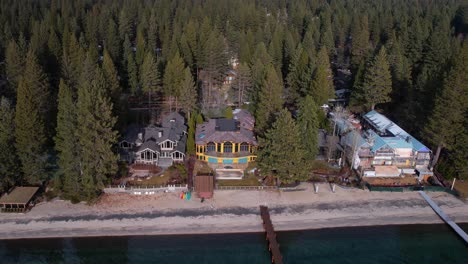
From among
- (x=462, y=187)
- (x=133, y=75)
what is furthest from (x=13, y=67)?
(x=462, y=187)

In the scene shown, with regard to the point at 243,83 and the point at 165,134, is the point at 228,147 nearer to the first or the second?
the point at 165,134

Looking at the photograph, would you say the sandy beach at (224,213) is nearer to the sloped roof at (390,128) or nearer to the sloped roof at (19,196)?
the sloped roof at (19,196)

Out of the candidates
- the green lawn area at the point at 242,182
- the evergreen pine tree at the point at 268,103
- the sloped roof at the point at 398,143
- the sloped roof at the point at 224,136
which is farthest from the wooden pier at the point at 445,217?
the sloped roof at the point at 224,136

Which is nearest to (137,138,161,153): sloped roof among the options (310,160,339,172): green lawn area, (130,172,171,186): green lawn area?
(130,172,171,186): green lawn area

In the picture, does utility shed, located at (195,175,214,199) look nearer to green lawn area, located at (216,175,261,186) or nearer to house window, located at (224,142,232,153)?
green lawn area, located at (216,175,261,186)

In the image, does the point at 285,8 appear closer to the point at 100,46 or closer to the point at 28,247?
the point at 100,46

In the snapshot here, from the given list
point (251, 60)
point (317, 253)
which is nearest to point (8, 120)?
point (317, 253)
